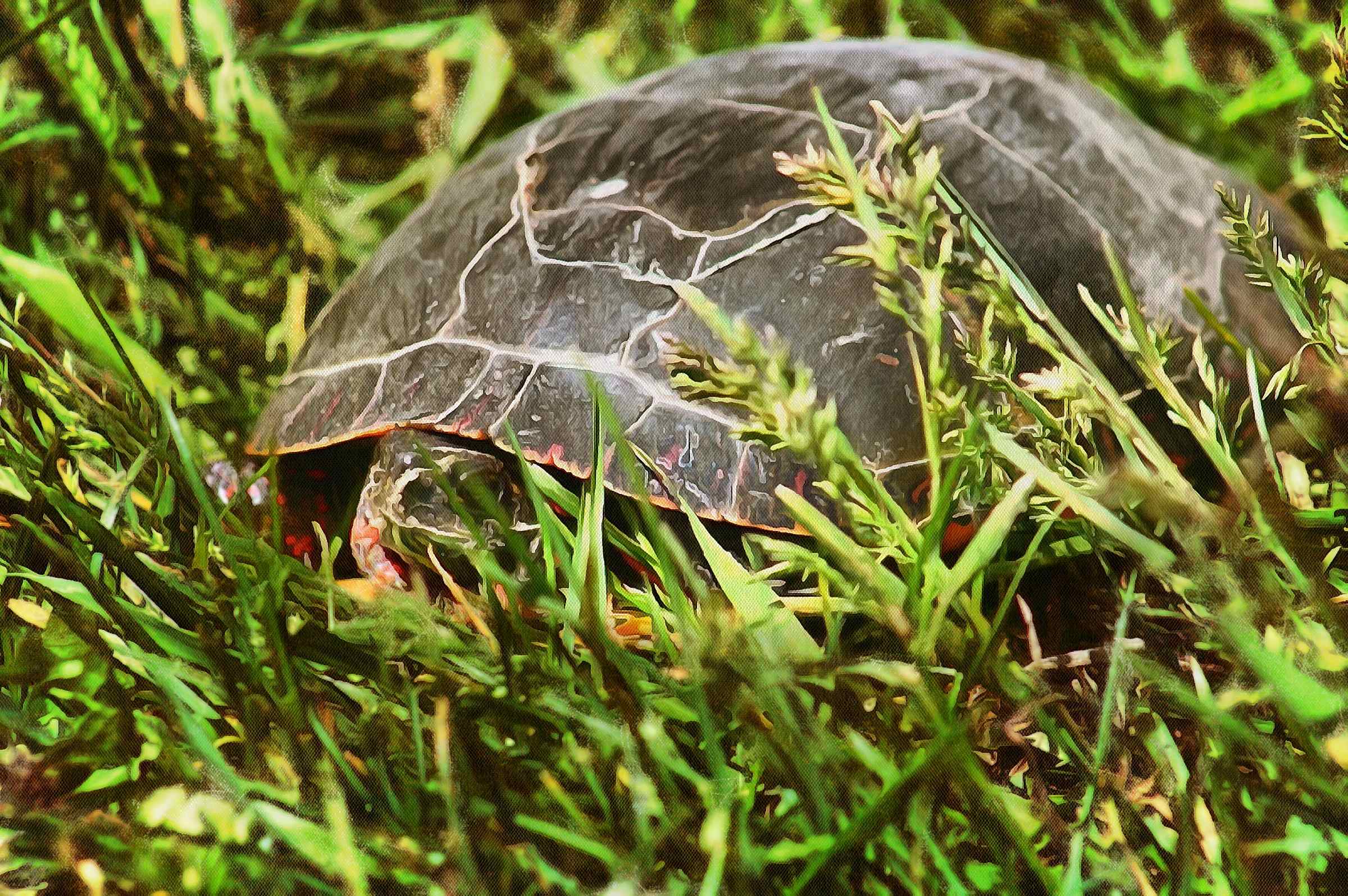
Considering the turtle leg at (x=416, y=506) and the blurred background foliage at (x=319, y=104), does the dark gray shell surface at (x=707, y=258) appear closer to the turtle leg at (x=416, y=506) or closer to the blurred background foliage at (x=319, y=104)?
the turtle leg at (x=416, y=506)

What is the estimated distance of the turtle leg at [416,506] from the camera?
126 centimetres

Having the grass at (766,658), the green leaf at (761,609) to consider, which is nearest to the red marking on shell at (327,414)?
the grass at (766,658)

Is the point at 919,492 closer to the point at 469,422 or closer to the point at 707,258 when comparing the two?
the point at 707,258

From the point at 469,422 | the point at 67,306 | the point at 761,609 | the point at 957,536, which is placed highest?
the point at 67,306

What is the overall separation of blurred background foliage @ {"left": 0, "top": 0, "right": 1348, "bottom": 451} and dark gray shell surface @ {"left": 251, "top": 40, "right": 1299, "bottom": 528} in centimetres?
32

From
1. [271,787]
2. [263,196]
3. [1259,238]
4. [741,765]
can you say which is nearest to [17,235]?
[263,196]

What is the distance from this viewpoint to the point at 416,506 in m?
1.29

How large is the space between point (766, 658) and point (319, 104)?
1.97m

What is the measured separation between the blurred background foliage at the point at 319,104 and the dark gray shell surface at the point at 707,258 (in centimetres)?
32

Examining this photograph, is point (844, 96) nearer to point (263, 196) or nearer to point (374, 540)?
point (374, 540)

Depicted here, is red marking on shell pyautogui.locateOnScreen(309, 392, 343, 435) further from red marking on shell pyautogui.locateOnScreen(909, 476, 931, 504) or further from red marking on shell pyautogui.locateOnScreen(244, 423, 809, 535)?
red marking on shell pyautogui.locateOnScreen(909, 476, 931, 504)

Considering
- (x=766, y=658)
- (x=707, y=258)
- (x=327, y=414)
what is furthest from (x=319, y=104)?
(x=766, y=658)

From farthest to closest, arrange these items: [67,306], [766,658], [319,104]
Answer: [319,104], [67,306], [766,658]

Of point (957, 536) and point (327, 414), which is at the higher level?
point (327, 414)
